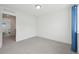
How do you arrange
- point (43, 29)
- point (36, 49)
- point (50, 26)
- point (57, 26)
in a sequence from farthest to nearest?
1. point (43, 29)
2. point (50, 26)
3. point (57, 26)
4. point (36, 49)

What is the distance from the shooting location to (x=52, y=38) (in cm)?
466

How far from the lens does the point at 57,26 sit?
4.26 m

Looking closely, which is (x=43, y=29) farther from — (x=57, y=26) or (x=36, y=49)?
(x=36, y=49)

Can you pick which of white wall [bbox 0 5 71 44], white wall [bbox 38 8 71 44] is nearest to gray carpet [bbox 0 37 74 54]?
white wall [bbox 38 8 71 44]

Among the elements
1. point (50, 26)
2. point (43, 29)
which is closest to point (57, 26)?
point (50, 26)

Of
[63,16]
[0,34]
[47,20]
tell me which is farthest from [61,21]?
[0,34]

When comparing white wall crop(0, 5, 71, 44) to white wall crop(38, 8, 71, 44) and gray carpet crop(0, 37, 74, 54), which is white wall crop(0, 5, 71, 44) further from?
gray carpet crop(0, 37, 74, 54)

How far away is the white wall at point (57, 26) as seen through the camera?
3590 mm

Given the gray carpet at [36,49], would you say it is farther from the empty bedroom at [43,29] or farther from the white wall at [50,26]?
the white wall at [50,26]

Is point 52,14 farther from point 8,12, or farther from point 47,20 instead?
point 8,12

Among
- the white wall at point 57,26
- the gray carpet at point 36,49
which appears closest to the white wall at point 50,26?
the white wall at point 57,26

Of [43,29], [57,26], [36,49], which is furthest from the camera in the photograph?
[43,29]

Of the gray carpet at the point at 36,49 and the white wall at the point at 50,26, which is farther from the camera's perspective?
the white wall at the point at 50,26
